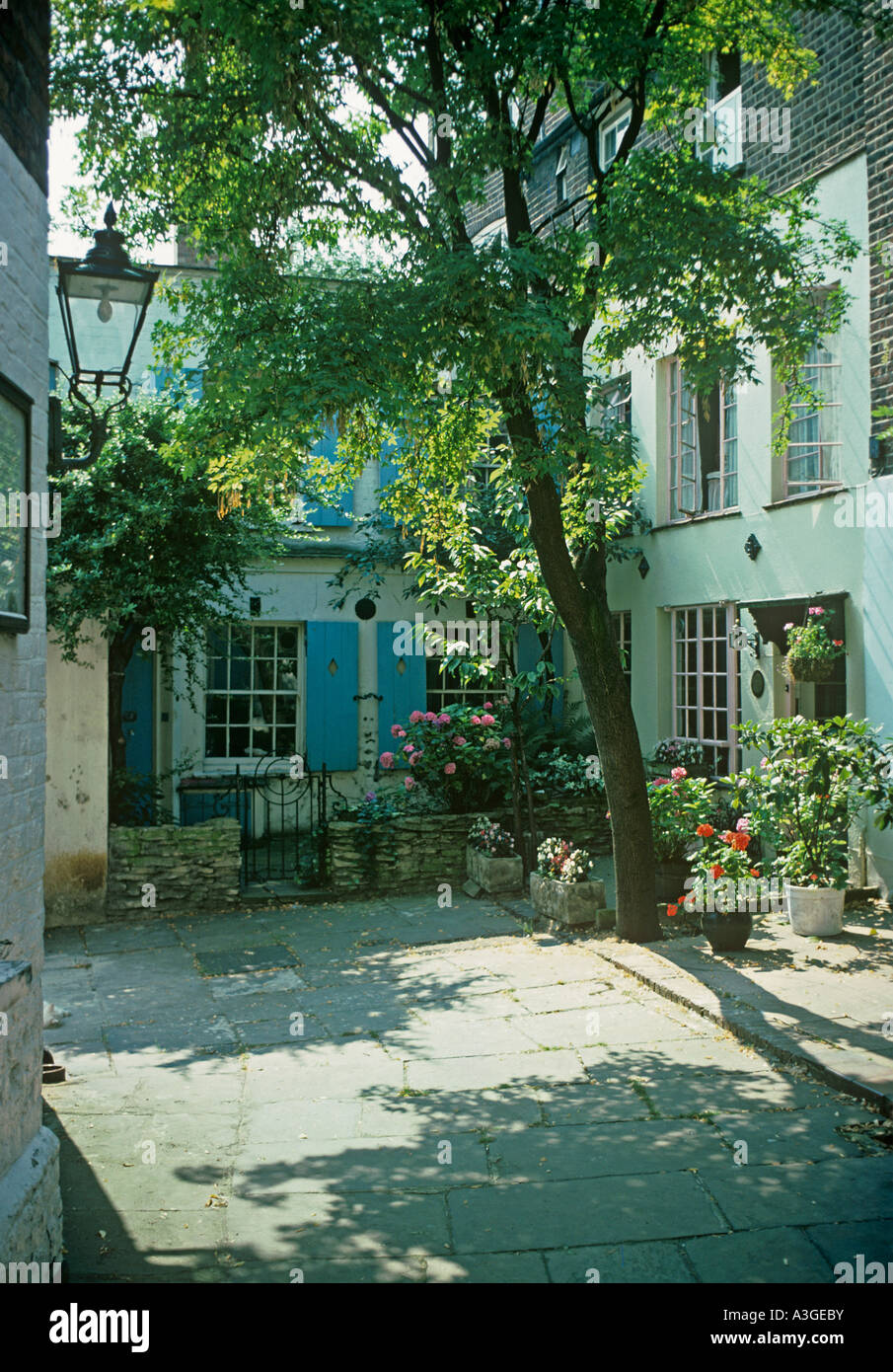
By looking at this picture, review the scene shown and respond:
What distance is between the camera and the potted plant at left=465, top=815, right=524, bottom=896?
33.4 ft

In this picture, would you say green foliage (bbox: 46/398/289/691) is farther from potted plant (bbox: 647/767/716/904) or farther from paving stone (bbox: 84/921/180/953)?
potted plant (bbox: 647/767/716/904)

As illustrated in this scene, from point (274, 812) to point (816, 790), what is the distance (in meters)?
7.29

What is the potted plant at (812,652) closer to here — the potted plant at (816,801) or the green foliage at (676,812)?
the potted plant at (816,801)

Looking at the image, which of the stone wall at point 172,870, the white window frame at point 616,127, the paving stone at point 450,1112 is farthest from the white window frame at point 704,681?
the paving stone at point 450,1112

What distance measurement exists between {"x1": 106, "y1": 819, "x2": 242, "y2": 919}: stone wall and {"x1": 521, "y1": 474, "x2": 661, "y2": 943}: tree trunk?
3.84 metres

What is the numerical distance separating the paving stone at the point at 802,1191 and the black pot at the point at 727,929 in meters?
3.19

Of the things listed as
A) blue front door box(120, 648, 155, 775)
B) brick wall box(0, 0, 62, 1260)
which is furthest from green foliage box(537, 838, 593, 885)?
blue front door box(120, 648, 155, 775)

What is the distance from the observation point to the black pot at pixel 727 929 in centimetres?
763

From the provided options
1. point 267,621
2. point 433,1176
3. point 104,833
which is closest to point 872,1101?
point 433,1176

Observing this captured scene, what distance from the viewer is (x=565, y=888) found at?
28.9 feet

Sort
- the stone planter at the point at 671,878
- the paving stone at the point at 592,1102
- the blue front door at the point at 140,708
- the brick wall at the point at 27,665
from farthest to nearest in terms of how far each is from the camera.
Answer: the blue front door at the point at 140,708
the stone planter at the point at 671,878
the paving stone at the point at 592,1102
the brick wall at the point at 27,665

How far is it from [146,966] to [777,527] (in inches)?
270

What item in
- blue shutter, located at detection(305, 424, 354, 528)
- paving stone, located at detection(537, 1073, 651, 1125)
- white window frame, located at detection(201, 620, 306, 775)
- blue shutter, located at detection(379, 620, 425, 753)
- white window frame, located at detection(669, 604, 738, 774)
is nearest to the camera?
paving stone, located at detection(537, 1073, 651, 1125)

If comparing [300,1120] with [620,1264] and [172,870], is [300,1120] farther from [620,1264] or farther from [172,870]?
[172,870]
